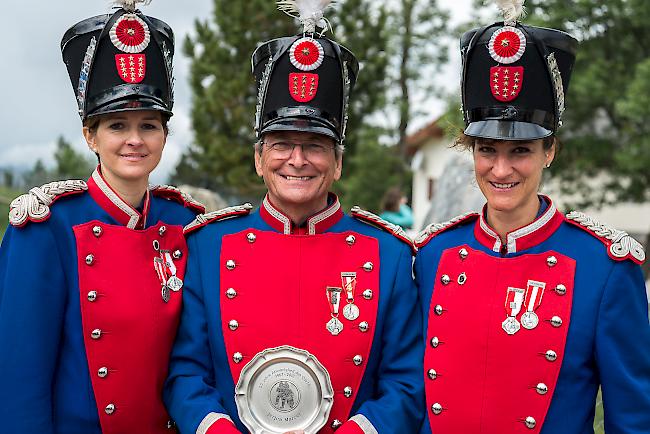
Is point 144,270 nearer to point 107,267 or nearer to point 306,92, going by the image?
point 107,267

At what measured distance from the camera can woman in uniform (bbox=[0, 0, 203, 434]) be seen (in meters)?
2.85

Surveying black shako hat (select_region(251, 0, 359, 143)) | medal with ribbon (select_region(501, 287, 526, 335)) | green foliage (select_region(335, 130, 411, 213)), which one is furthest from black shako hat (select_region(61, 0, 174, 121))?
green foliage (select_region(335, 130, 411, 213))

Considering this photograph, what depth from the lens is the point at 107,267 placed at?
3.02m

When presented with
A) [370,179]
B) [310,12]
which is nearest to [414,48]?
[370,179]

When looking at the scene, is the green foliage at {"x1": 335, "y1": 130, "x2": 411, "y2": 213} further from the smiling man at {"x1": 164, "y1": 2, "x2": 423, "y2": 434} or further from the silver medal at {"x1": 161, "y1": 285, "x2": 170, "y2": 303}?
the silver medal at {"x1": 161, "y1": 285, "x2": 170, "y2": 303}

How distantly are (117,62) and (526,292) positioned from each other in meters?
1.91

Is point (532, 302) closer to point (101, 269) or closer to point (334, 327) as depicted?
point (334, 327)

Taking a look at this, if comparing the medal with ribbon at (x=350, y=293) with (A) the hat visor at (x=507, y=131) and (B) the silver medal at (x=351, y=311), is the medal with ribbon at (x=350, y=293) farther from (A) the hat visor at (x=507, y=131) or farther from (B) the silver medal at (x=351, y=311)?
(A) the hat visor at (x=507, y=131)

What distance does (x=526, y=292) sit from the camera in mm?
2932

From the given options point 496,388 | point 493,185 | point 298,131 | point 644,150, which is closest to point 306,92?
point 298,131

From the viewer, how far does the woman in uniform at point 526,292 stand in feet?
9.25

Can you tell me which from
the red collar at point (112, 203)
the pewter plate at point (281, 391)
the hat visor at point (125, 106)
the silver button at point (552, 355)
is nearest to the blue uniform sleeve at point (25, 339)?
the red collar at point (112, 203)

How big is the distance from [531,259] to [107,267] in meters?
1.69

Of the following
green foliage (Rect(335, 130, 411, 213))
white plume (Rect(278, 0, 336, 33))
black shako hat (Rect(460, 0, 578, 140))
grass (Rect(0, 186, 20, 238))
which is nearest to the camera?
black shako hat (Rect(460, 0, 578, 140))
